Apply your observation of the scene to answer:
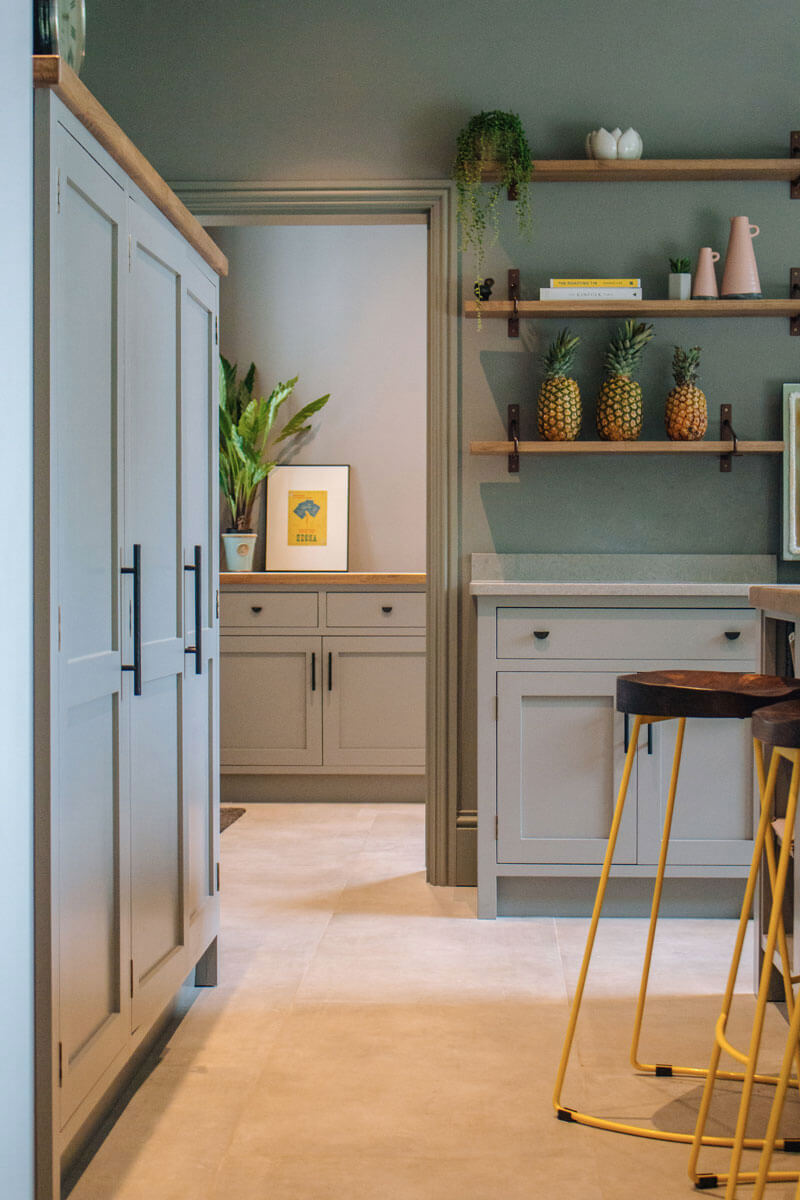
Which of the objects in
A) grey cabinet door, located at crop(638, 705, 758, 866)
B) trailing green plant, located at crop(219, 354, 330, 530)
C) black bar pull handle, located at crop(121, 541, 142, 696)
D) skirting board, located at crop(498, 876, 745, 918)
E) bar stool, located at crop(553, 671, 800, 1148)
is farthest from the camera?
trailing green plant, located at crop(219, 354, 330, 530)

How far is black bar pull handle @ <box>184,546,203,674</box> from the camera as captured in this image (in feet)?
8.29

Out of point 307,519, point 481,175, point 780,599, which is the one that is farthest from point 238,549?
point 780,599

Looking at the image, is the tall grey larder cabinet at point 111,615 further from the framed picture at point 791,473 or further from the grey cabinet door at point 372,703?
the grey cabinet door at point 372,703

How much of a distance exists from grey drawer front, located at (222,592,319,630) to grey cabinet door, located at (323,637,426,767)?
0.17 meters

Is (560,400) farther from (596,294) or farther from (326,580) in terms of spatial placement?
(326,580)

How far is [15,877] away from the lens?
1530 mm

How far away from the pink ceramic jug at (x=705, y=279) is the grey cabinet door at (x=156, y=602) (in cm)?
188

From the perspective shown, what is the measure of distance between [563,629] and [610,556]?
0.50 m

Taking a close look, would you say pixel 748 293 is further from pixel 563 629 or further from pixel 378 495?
pixel 378 495

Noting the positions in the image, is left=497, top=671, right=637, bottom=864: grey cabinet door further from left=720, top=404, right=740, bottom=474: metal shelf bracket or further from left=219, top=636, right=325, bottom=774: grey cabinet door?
left=219, top=636, right=325, bottom=774: grey cabinet door

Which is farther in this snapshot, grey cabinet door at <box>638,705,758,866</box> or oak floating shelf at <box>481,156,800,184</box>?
oak floating shelf at <box>481,156,800,184</box>

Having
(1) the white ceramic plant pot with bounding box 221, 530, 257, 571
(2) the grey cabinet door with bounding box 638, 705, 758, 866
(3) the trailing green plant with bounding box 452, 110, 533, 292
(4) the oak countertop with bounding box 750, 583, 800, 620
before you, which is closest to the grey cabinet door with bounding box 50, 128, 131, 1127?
(4) the oak countertop with bounding box 750, 583, 800, 620

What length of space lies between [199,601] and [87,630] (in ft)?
2.39

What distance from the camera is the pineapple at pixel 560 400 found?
3.62 meters
